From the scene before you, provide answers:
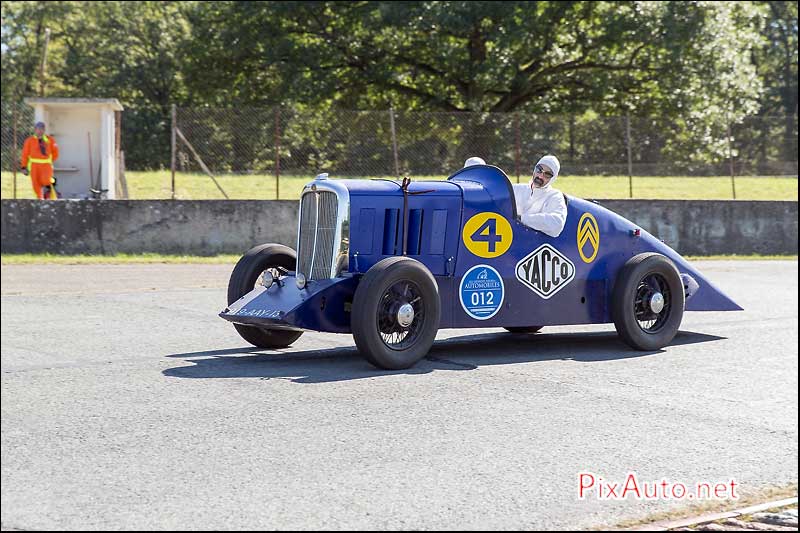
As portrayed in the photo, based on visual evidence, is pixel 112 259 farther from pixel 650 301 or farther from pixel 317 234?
pixel 650 301

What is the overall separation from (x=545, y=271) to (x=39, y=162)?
13.8 meters

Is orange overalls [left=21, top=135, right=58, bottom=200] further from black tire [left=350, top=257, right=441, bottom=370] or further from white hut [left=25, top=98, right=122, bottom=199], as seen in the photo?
black tire [left=350, top=257, right=441, bottom=370]

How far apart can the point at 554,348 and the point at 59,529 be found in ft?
20.8

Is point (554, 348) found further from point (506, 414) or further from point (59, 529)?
Result: point (59, 529)

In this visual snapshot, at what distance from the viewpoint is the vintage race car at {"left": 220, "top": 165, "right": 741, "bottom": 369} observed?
8828mm

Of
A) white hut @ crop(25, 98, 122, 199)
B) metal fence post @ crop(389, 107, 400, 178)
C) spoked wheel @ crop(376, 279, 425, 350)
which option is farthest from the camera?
white hut @ crop(25, 98, 122, 199)

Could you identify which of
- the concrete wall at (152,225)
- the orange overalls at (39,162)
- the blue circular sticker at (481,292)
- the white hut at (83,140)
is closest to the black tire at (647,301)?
the blue circular sticker at (481,292)

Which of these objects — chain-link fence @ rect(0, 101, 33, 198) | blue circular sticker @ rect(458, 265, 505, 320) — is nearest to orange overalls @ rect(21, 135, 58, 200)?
chain-link fence @ rect(0, 101, 33, 198)

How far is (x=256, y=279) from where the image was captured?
9938mm

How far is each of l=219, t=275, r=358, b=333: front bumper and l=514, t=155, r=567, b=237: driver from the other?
172 centimetres

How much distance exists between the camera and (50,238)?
19.5m

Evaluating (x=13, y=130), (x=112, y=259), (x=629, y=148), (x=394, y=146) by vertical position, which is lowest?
(x=112, y=259)

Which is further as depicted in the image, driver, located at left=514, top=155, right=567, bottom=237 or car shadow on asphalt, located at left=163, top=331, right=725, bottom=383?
driver, located at left=514, top=155, right=567, bottom=237

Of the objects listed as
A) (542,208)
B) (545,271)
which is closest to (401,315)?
(545,271)
